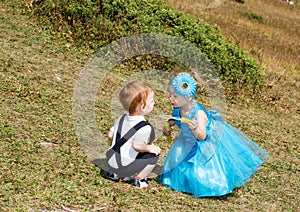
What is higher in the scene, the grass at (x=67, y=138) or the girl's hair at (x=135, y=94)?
the girl's hair at (x=135, y=94)

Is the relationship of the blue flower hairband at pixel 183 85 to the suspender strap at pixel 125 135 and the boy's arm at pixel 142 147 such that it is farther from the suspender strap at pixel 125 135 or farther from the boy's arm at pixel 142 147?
the boy's arm at pixel 142 147

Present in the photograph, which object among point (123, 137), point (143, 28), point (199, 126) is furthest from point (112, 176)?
point (143, 28)

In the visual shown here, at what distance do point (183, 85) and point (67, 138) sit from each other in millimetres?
1767

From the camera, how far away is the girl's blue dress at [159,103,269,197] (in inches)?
196

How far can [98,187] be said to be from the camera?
471 cm

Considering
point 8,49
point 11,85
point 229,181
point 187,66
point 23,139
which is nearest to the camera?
point 229,181

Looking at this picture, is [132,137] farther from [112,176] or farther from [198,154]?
[198,154]

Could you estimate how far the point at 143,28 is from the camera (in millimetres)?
9242

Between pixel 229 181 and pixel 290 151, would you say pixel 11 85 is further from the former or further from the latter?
pixel 290 151

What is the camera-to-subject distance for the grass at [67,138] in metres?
4.51

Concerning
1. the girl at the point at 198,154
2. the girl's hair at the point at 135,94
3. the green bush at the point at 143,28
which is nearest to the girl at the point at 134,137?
the girl's hair at the point at 135,94

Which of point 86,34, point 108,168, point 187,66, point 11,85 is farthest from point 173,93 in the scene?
point 86,34

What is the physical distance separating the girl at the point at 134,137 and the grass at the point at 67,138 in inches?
8.9

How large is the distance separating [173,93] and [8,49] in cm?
442
